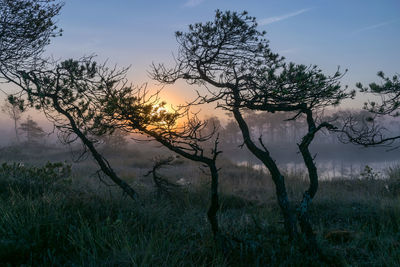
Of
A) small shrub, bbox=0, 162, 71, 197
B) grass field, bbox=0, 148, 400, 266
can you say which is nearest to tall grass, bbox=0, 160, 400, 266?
grass field, bbox=0, 148, 400, 266

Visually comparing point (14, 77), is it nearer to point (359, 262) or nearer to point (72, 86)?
point (72, 86)

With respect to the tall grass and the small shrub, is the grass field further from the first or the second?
the small shrub

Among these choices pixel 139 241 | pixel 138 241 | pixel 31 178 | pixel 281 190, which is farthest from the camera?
pixel 31 178

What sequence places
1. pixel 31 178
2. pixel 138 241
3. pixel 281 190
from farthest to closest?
pixel 31 178 < pixel 281 190 < pixel 138 241

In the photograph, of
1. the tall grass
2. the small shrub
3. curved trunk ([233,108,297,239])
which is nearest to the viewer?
the tall grass

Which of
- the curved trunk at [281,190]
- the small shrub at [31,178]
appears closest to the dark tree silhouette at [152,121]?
the curved trunk at [281,190]

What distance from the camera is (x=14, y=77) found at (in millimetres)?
5977

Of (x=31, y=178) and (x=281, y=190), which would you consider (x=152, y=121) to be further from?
(x=31, y=178)

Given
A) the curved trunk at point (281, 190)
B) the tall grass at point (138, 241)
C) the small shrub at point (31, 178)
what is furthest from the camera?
the small shrub at point (31, 178)

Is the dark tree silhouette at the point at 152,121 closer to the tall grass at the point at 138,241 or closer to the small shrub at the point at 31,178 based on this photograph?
the tall grass at the point at 138,241

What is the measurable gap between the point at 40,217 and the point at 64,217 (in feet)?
0.98

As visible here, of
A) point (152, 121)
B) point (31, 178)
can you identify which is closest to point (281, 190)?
point (152, 121)

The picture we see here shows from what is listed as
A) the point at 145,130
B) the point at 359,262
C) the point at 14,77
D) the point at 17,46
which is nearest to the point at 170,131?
the point at 145,130

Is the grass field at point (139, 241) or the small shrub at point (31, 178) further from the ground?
the small shrub at point (31, 178)
